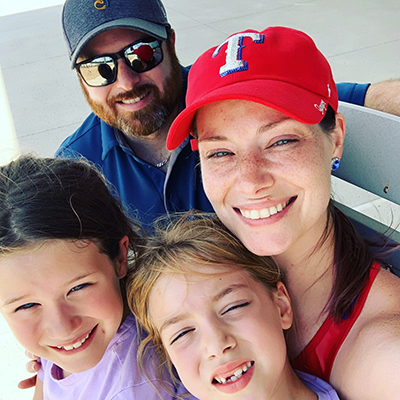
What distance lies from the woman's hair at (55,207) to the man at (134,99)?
0.46m

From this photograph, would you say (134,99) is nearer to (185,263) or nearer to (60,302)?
(185,263)

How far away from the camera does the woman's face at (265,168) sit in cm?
136

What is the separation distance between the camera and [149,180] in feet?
Answer: 7.50

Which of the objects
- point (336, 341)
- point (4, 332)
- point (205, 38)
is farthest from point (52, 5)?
point (336, 341)

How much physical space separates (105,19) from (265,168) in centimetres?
117

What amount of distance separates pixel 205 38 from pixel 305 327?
567cm

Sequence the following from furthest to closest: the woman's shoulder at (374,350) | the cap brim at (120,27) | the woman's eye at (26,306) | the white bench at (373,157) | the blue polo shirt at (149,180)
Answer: the blue polo shirt at (149,180) < the cap brim at (120,27) < the white bench at (373,157) < the woman's eye at (26,306) < the woman's shoulder at (374,350)

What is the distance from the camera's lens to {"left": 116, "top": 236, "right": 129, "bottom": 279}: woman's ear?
1.72 m

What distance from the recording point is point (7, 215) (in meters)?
1.54

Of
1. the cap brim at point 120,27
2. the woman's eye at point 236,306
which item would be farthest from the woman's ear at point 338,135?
the cap brim at point 120,27

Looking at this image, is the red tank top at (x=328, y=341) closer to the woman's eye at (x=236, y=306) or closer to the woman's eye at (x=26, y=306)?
the woman's eye at (x=236, y=306)

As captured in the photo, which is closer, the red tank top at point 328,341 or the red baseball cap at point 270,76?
the red baseball cap at point 270,76

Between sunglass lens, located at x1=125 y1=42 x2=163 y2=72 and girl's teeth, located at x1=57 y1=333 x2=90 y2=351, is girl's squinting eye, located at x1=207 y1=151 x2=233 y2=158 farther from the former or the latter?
sunglass lens, located at x1=125 y1=42 x2=163 y2=72

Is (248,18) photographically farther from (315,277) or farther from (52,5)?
(315,277)
